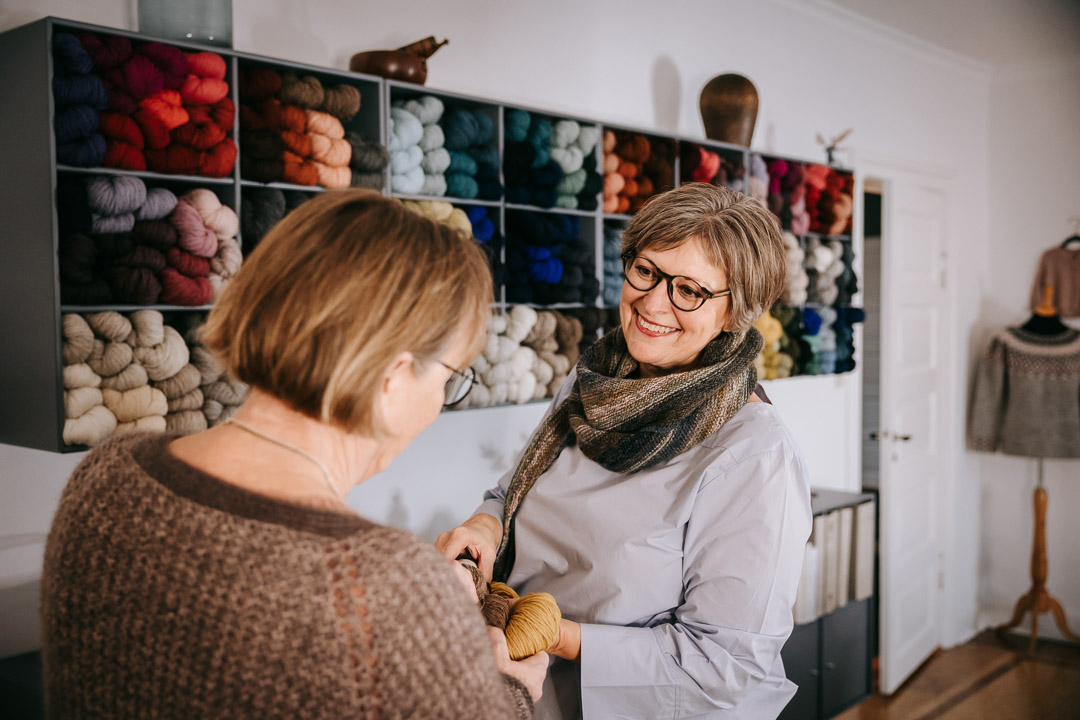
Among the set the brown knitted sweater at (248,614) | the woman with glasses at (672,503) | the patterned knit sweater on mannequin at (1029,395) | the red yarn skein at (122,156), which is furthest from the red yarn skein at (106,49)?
the patterned knit sweater on mannequin at (1029,395)

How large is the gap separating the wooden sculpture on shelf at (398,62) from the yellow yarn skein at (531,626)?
1.24 metres

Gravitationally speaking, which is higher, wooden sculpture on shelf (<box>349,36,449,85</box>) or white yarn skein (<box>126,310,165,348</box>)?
wooden sculpture on shelf (<box>349,36,449,85</box>)

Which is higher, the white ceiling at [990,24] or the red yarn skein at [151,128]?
the white ceiling at [990,24]

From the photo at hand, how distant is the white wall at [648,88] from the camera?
190 centimetres

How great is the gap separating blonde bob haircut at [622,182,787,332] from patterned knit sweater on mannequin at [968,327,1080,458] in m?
3.16

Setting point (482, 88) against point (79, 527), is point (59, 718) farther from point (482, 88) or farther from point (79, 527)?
point (482, 88)

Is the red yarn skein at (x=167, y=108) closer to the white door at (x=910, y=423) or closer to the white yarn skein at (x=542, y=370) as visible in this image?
the white yarn skein at (x=542, y=370)

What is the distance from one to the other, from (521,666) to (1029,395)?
12.3 ft

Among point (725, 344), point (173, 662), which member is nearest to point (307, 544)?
point (173, 662)

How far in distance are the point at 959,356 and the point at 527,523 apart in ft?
11.5

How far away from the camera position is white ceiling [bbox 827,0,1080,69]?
322 cm

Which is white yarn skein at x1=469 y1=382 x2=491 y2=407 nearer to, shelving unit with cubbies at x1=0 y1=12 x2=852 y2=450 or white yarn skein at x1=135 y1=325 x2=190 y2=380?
shelving unit with cubbies at x1=0 y1=12 x2=852 y2=450

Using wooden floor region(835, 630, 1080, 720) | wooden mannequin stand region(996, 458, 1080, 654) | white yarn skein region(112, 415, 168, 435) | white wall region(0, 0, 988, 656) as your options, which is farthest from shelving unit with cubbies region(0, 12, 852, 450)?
wooden mannequin stand region(996, 458, 1080, 654)

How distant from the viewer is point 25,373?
1.44 m
